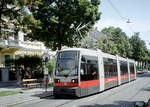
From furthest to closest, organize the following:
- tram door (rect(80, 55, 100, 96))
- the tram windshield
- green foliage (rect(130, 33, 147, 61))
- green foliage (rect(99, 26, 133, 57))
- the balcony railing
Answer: green foliage (rect(130, 33, 147, 61)) → green foliage (rect(99, 26, 133, 57)) → the balcony railing → tram door (rect(80, 55, 100, 96)) → the tram windshield

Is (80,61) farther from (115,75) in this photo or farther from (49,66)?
(49,66)

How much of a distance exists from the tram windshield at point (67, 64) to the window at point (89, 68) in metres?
0.49

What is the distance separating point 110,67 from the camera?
60.4 ft

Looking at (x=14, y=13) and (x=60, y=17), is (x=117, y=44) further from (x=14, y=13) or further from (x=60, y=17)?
(x=14, y=13)

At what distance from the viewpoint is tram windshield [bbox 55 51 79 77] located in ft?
41.5

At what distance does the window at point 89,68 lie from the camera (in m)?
13.0

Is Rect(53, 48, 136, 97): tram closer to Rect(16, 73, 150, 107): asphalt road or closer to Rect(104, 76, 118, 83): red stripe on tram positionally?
Rect(16, 73, 150, 107): asphalt road

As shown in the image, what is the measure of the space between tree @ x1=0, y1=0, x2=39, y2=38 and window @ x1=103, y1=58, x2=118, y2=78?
269 inches

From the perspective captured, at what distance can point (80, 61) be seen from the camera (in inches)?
506

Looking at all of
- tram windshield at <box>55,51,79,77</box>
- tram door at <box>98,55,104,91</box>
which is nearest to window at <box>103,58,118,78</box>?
tram door at <box>98,55,104,91</box>

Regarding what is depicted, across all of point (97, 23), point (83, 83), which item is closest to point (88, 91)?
point (83, 83)

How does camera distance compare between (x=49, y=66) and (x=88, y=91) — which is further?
(x=49, y=66)

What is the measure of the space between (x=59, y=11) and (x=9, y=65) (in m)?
8.87

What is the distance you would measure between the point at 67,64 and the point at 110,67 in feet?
21.6
